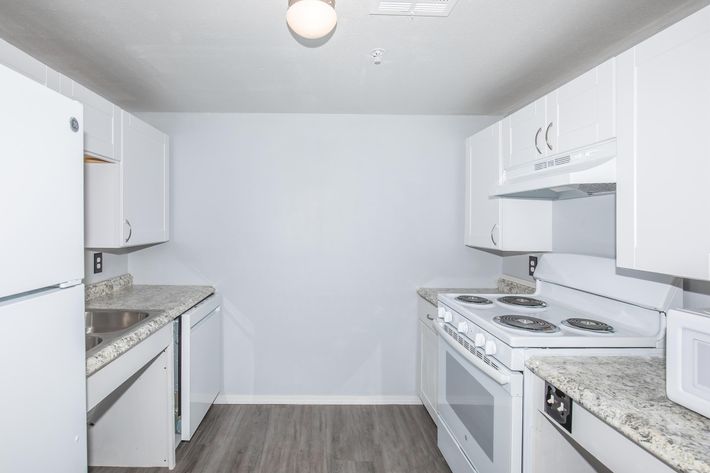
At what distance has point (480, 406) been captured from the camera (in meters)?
1.64

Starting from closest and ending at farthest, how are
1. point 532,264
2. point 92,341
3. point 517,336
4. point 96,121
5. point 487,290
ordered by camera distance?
point 517,336 → point 92,341 → point 96,121 → point 532,264 → point 487,290

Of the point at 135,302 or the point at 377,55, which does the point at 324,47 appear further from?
the point at 135,302

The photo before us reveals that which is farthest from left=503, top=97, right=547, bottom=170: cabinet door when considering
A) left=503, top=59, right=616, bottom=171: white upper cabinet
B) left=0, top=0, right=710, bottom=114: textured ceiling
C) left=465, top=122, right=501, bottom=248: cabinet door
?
left=0, top=0, right=710, bottom=114: textured ceiling

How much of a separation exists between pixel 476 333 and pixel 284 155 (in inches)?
76.6

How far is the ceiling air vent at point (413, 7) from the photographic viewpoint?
55.5 inches

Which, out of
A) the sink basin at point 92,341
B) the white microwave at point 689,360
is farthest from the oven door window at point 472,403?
the sink basin at point 92,341

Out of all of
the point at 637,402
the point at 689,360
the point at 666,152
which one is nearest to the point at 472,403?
the point at 637,402

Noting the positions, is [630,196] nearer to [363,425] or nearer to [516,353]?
[516,353]

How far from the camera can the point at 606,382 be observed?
44.6 inches

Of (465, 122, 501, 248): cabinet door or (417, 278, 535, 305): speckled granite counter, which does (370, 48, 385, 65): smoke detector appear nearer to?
(465, 122, 501, 248): cabinet door

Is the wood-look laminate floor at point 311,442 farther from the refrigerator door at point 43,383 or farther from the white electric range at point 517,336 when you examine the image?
the refrigerator door at point 43,383

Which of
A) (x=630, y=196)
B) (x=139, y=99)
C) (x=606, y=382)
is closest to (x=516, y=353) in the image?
(x=606, y=382)

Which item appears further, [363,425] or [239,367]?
[239,367]

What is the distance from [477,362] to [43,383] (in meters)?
1.50
